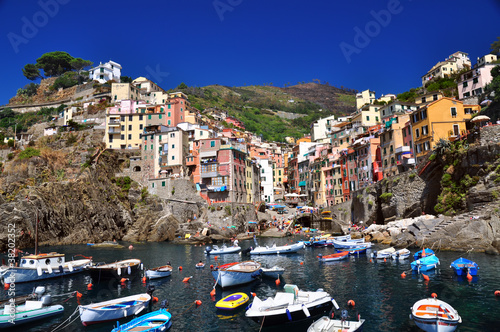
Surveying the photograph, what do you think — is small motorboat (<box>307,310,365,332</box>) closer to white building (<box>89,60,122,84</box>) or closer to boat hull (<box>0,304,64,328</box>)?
boat hull (<box>0,304,64,328</box>)

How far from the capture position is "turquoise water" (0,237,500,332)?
18844 mm

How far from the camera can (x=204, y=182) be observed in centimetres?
7581

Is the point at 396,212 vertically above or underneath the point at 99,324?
above

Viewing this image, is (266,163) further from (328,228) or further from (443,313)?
(443,313)

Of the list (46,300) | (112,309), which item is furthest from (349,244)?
(46,300)

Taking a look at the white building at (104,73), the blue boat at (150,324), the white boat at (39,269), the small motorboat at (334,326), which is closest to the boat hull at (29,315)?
the blue boat at (150,324)

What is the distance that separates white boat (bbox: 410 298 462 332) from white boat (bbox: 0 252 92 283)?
93.8 feet

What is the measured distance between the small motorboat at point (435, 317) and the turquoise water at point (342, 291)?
97 cm

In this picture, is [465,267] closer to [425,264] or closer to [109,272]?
[425,264]

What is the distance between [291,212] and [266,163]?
19.9m

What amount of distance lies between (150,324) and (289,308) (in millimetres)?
7413

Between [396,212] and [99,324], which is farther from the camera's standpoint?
[396,212]

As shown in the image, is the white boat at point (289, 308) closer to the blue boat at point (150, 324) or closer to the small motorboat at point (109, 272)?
the blue boat at point (150, 324)

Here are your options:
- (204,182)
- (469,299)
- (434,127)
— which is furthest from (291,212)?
(469,299)
